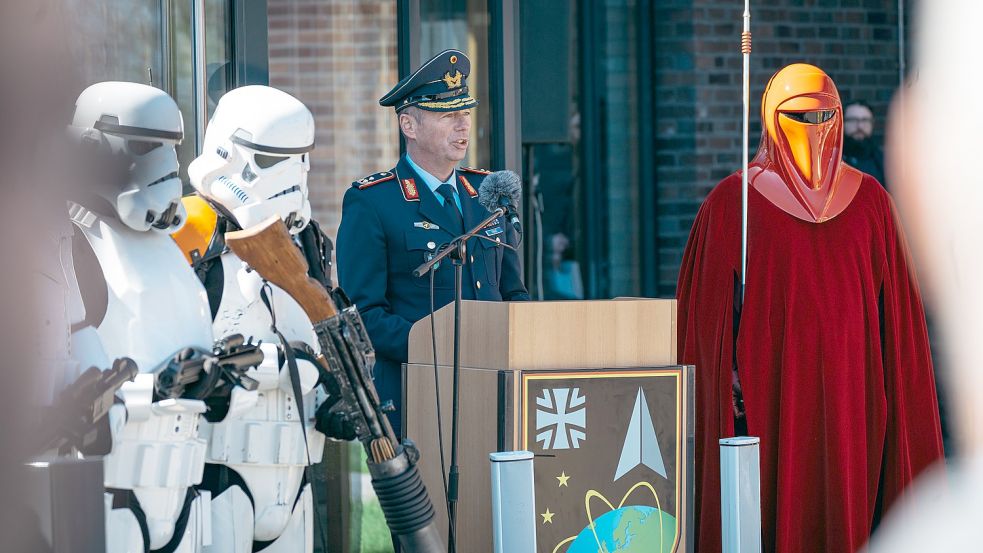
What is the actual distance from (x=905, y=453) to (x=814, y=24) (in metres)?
3.55

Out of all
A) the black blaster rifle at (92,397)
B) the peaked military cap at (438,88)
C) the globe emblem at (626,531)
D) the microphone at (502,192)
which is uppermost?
the peaked military cap at (438,88)

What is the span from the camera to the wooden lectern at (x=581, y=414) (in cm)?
312

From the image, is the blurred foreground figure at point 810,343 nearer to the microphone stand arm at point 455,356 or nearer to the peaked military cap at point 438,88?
the peaked military cap at point 438,88

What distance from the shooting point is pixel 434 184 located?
414 centimetres

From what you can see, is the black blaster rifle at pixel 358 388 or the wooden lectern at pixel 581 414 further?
the wooden lectern at pixel 581 414

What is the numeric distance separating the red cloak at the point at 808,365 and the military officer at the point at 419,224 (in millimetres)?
671

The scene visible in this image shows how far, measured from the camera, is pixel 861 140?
6688mm

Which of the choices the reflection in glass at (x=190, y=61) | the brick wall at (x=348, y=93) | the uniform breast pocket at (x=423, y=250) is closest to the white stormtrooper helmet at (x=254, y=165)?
the uniform breast pocket at (x=423, y=250)

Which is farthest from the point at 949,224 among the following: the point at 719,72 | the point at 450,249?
the point at 450,249

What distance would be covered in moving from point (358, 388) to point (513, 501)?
0.45 metres

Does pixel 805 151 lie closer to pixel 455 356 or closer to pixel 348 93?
pixel 455 356

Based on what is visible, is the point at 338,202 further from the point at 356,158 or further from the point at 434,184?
the point at 434,184

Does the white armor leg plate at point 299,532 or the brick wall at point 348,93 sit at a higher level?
the brick wall at point 348,93

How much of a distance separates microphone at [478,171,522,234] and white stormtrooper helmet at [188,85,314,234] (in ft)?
1.75
